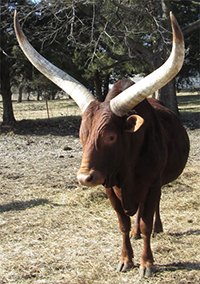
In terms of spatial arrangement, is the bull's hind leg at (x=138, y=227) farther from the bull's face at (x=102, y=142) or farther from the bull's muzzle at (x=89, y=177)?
the bull's muzzle at (x=89, y=177)

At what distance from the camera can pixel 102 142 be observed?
8.77 feet

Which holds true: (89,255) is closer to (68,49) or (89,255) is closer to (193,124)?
(193,124)

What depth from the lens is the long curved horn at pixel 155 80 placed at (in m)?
2.27

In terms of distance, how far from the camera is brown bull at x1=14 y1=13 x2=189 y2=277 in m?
2.61

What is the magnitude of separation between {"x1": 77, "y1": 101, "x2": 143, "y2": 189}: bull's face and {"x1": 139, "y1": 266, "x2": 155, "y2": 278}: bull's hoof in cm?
93

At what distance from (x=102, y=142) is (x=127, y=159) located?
1.26 feet

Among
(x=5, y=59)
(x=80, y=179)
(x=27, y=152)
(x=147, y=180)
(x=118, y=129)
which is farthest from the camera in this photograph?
(x=5, y=59)

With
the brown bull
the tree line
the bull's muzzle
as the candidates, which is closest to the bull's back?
the brown bull

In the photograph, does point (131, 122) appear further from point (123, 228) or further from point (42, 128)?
point (42, 128)

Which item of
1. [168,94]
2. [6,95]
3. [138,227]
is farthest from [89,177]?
[6,95]

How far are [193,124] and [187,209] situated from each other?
881 cm

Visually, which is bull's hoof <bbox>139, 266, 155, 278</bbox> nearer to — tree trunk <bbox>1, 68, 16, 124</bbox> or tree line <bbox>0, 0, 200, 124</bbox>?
tree line <bbox>0, 0, 200, 124</bbox>

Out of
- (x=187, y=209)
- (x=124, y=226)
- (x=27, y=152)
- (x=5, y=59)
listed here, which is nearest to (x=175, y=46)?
(x=124, y=226)

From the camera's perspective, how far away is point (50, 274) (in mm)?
3252
